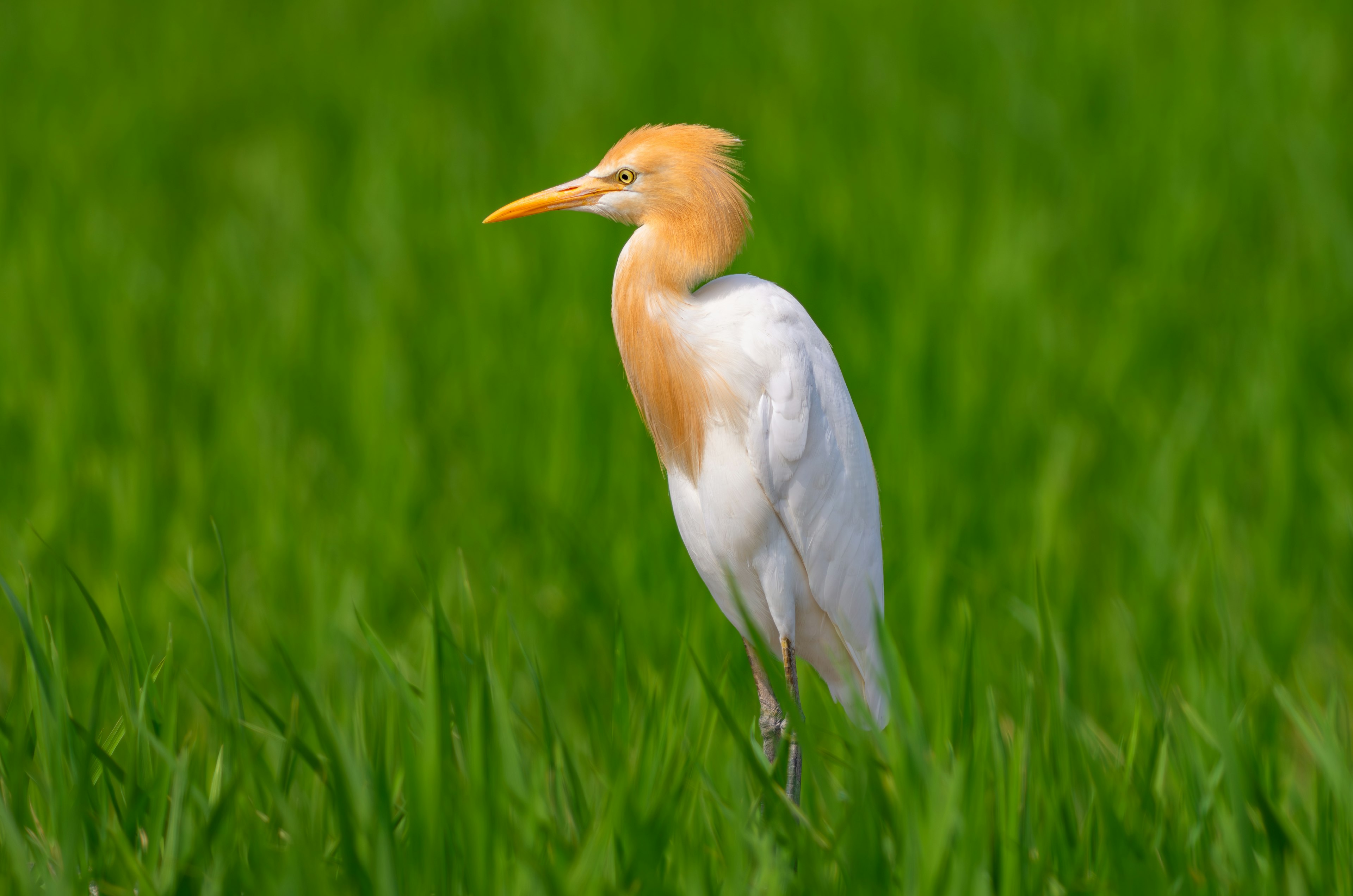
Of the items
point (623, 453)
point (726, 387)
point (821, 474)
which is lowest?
point (623, 453)

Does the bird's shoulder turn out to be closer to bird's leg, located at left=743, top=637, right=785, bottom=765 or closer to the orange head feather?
the orange head feather

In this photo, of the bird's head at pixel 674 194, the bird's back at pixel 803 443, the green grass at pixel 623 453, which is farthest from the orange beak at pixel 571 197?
the green grass at pixel 623 453

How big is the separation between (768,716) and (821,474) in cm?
32

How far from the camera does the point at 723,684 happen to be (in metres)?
1.47

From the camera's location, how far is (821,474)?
1.36m

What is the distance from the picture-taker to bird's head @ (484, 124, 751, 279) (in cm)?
126

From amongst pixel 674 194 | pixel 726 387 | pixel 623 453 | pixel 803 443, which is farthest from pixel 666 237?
pixel 623 453

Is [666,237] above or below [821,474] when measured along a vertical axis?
above

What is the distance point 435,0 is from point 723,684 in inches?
196

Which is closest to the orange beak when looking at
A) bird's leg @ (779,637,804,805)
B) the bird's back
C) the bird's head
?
the bird's head

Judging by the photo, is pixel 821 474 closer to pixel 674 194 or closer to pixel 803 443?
pixel 803 443

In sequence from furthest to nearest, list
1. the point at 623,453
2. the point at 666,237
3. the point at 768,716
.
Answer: the point at 623,453 < the point at 768,716 < the point at 666,237

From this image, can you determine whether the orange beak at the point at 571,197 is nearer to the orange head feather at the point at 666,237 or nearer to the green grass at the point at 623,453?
the orange head feather at the point at 666,237

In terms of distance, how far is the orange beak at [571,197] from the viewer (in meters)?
1.31
